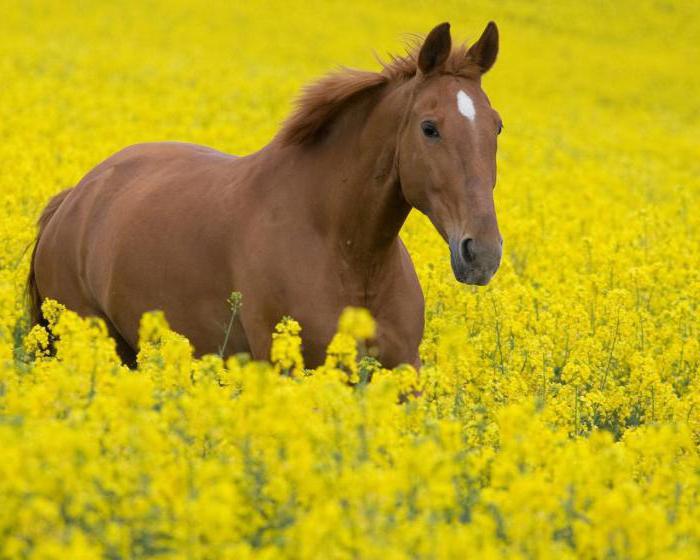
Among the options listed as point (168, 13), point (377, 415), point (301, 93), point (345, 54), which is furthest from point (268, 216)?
point (168, 13)

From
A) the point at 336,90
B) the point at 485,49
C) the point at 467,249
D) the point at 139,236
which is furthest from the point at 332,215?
the point at 139,236

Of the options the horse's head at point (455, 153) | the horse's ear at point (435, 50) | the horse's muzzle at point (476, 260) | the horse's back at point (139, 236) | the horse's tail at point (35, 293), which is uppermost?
the horse's ear at point (435, 50)

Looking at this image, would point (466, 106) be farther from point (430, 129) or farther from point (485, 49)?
point (485, 49)

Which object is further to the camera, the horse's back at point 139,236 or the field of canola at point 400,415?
the horse's back at point 139,236

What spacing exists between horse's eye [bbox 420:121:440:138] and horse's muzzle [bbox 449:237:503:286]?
520mm

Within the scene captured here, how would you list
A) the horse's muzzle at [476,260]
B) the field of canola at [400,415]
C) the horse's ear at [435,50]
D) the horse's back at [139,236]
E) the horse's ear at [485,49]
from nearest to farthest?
1. the field of canola at [400,415]
2. the horse's muzzle at [476,260]
3. the horse's ear at [435,50]
4. the horse's ear at [485,49]
5. the horse's back at [139,236]

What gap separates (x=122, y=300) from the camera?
6383 mm

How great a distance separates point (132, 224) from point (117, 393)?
2951mm

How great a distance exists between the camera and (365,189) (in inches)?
217

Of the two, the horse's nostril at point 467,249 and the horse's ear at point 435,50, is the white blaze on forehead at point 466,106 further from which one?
the horse's nostril at point 467,249

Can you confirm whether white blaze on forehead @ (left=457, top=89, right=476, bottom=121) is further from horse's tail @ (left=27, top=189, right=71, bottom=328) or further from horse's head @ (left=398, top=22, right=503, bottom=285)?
horse's tail @ (left=27, top=189, right=71, bottom=328)

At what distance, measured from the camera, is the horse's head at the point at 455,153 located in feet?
16.1

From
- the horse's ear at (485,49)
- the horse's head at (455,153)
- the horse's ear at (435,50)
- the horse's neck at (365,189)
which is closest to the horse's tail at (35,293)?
the horse's neck at (365,189)

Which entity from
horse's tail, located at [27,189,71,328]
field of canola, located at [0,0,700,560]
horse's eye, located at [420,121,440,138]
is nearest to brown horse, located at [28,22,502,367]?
horse's eye, located at [420,121,440,138]
